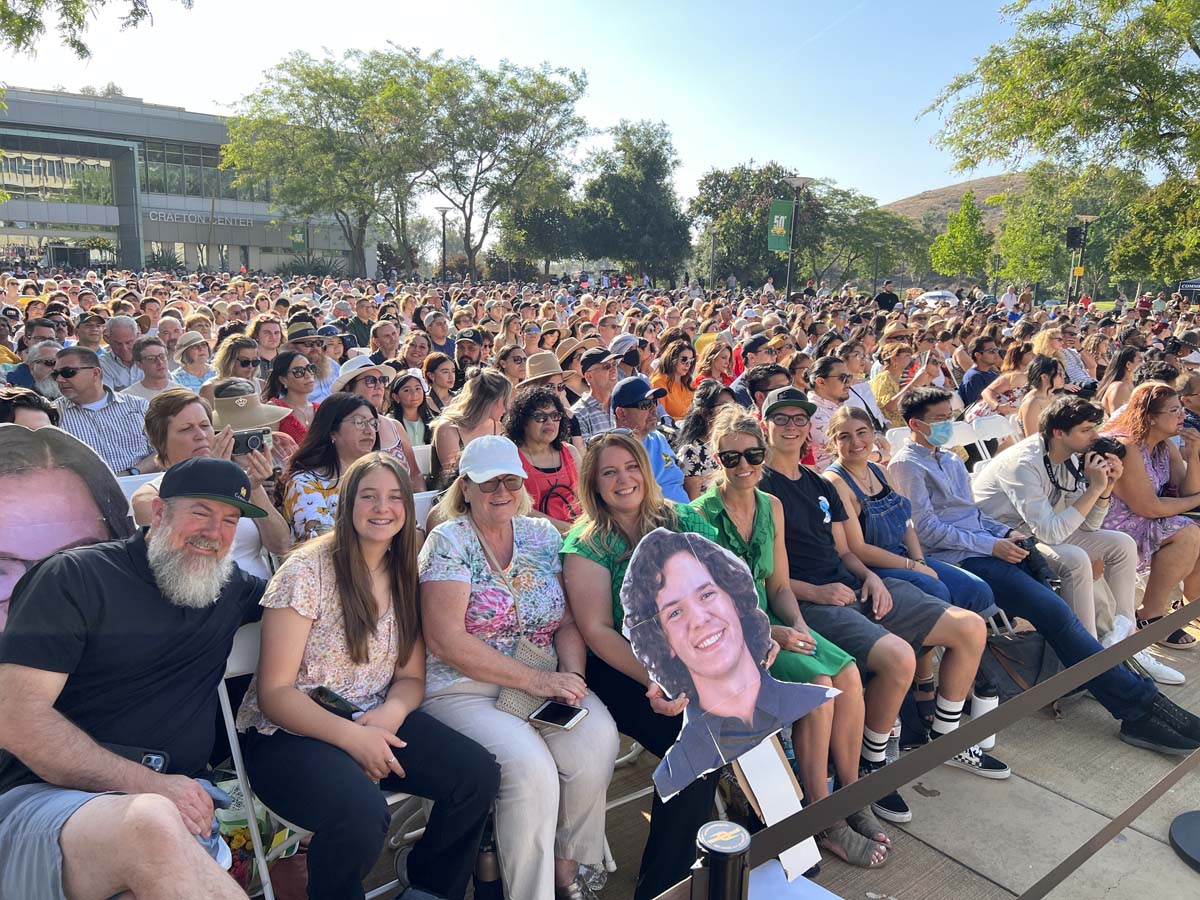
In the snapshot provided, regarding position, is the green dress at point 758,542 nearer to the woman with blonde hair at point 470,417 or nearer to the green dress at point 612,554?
the green dress at point 612,554

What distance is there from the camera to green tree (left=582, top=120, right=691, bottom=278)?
53031 millimetres

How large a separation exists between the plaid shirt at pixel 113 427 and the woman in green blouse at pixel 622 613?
3.04m

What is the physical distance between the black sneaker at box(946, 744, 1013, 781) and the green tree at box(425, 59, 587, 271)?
42032mm

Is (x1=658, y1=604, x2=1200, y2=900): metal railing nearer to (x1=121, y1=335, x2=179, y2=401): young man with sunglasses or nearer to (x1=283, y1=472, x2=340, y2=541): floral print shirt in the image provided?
(x1=283, y1=472, x2=340, y2=541): floral print shirt

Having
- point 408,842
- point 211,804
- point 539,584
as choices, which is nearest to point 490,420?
point 539,584

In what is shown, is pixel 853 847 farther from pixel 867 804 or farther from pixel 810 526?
pixel 867 804

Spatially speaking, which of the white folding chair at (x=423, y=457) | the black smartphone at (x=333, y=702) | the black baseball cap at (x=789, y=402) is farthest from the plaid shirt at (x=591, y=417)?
the black smartphone at (x=333, y=702)

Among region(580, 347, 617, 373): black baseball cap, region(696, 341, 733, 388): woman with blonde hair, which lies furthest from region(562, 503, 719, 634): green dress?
region(696, 341, 733, 388): woman with blonde hair

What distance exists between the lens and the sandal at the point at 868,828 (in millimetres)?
3141

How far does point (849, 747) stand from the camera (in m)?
3.18

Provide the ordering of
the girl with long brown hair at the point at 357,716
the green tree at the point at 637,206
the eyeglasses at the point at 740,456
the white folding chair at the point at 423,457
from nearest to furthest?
the girl with long brown hair at the point at 357,716 → the eyeglasses at the point at 740,456 → the white folding chair at the point at 423,457 → the green tree at the point at 637,206

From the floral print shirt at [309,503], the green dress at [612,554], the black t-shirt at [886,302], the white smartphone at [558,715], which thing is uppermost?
the black t-shirt at [886,302]

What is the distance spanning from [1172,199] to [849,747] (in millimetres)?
19276

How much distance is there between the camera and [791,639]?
318 centimetres
